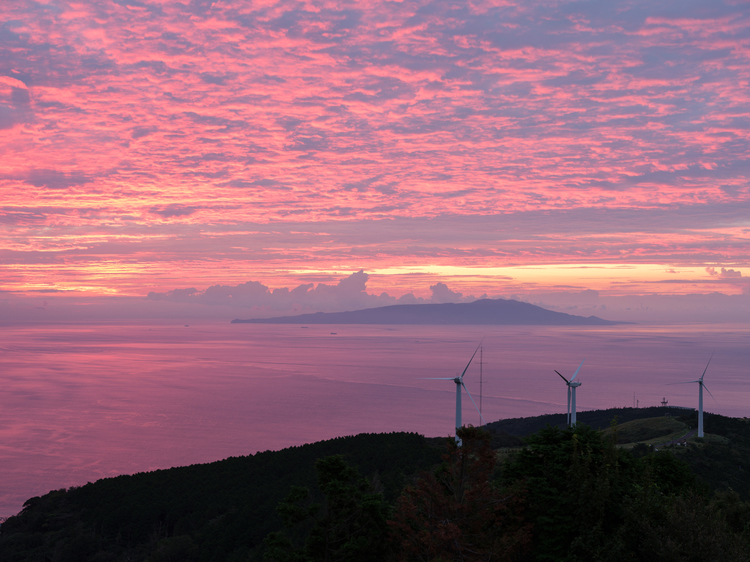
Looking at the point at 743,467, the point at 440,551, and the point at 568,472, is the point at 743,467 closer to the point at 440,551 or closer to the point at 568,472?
the point at 568,472

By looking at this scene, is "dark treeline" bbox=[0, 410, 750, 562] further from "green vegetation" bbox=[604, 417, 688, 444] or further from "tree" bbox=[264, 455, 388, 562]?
"green vegetation" bbox=[604, 417, 688, 444]

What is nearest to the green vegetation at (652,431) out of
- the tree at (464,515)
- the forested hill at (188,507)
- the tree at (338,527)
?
the forested hill at (188,507)

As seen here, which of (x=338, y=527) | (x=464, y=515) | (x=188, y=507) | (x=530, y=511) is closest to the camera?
(x=464, y=515)

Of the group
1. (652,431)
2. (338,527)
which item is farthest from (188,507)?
(652,431)

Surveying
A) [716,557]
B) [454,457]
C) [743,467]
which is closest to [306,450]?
[743,467]

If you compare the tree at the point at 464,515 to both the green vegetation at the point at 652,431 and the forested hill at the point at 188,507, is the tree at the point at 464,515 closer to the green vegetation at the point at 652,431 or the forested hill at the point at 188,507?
the forested hill at the point at 188,507

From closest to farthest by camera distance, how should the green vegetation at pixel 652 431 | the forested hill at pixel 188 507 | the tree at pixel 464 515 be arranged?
the tree at pixel 464 515
the forested hill at pixel 188 507
the green vegetation at pixel 652 431

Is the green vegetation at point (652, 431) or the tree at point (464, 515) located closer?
the tree at point (464, 515)

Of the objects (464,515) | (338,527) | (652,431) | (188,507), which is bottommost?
(188,507)

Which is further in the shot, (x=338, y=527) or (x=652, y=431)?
(x=652, y=431)

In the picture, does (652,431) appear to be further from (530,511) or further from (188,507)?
(530,511)

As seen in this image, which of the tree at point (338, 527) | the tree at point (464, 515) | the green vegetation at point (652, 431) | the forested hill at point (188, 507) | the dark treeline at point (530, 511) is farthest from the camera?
the green vegetation at point (652, 431)

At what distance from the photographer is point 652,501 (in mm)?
27828

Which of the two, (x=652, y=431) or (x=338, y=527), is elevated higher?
(x=338, y=527)
